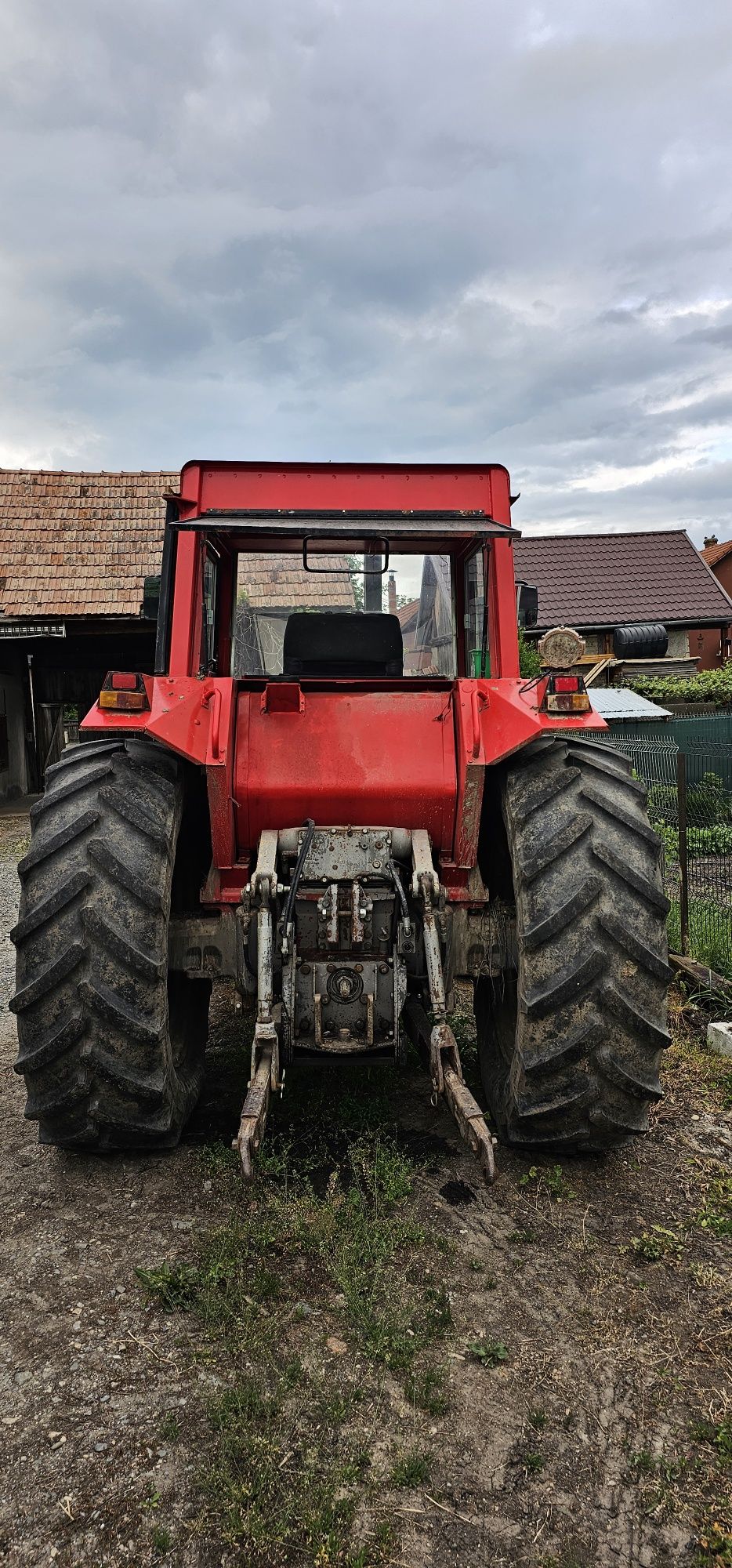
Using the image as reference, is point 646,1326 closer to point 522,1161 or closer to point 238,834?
point 522,1161

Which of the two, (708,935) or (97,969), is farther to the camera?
(708,935)

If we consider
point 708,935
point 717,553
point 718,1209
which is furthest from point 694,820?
point 717,553

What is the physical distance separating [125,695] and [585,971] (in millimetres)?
1727

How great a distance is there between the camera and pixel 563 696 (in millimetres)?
3014

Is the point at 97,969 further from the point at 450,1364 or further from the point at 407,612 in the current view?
the point at 407,612

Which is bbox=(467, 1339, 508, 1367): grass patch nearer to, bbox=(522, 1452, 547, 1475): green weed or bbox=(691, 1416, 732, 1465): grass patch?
bbox=(522, 1452, 547, 1475): green weed

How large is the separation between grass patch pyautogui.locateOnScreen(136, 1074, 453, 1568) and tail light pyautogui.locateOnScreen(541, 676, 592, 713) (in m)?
1.62

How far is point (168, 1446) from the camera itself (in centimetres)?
197

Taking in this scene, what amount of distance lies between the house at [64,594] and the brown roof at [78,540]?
2 cm

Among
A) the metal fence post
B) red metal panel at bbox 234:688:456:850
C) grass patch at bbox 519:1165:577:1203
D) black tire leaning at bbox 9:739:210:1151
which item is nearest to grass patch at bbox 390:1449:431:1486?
grass patch at bbox 519:1165:577:1203

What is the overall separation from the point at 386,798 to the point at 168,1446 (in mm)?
1938

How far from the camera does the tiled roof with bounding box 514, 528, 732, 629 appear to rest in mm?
20891

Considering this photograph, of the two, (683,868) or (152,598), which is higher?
(152,598)

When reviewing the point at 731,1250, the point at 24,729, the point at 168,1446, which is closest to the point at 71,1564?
the point at 168,1446
